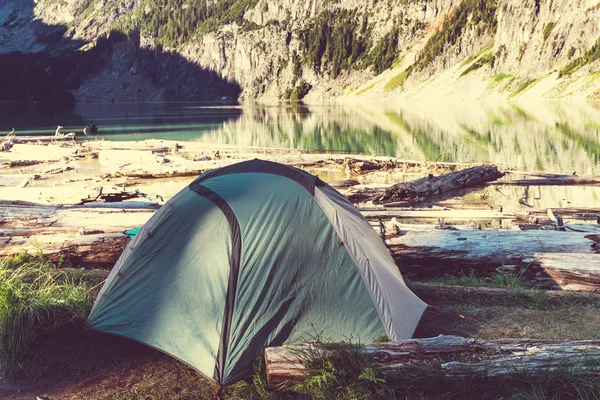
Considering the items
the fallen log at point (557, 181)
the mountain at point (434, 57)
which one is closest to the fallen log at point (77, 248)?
the fallen log at point (557, 181)

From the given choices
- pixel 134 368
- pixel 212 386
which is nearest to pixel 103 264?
pixel 134 368

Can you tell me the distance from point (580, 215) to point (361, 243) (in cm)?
1008

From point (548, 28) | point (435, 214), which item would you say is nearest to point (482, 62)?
point (548, 28)

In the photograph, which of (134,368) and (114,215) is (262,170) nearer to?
(134,368)

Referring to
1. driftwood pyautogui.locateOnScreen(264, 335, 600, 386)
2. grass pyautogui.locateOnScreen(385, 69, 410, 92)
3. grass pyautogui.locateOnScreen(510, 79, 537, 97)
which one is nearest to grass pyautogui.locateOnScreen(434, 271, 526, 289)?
driftwood pyautogui.locateOnScreen(264, 335, 600, 386)

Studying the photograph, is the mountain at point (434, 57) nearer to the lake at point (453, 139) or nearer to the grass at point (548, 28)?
the grass at point (548, 28)

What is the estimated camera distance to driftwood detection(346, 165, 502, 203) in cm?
1781

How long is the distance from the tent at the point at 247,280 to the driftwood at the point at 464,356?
0.74 meters

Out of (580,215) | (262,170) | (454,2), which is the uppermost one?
(454,2)

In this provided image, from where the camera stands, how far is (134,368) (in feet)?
21.1

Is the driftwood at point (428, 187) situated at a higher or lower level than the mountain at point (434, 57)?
lower

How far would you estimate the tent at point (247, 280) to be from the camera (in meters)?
6.43

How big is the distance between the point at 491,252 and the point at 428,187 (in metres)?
9.38

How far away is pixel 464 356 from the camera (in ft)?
18.1
